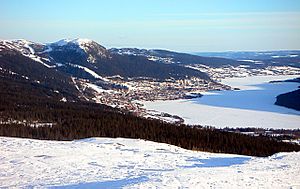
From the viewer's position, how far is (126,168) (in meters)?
28.8

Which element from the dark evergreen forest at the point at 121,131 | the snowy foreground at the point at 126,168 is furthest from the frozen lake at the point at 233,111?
the snowy foreground at the point at 126,168

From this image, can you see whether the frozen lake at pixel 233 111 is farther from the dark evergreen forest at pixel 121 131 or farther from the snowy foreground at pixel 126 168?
the snowy foreground at pixel 126 168

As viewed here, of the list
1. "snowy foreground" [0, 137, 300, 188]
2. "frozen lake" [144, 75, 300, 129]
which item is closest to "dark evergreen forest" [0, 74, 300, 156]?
"snowy foreground" [0, 137, 300, 188]

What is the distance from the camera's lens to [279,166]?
2706 centimetres

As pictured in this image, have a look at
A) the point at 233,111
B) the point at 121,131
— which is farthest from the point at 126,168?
the point at 233,111

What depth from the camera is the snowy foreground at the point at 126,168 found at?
22.0 meters

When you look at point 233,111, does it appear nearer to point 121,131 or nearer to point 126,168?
point 121,131

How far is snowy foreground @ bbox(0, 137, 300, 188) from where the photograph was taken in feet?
72.1

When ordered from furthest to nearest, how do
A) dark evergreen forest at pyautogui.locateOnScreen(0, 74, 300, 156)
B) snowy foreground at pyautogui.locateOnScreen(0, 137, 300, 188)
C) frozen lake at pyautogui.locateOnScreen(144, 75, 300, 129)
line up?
frozen lake at pyautogui.locateOnScreen(144, 75, 300, 129) → dark evergreen forest at pyautogui.locateOnScreen(0, 74, 300, 156) → snowy foreground at pyautogui.locateOnScreen(0, 137, 300, 188)

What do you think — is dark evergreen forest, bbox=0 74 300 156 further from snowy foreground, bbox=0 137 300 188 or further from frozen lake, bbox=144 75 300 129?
frozen lake, bbox=144 75 300 129

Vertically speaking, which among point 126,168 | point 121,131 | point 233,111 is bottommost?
point 233,111

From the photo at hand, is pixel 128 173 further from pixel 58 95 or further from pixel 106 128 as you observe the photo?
pixel 58 95

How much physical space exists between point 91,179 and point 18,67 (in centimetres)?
18007

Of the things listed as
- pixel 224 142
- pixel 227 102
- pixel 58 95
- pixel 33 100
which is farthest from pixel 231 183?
pixel 227 102
